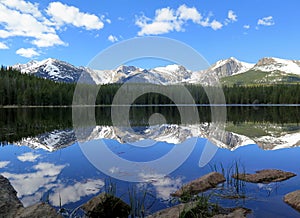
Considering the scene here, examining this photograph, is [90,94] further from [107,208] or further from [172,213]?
[172,213]

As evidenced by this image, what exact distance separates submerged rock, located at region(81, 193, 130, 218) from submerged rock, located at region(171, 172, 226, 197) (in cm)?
278

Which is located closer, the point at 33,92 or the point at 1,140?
the point at 1,140

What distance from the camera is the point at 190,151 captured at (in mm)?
22203

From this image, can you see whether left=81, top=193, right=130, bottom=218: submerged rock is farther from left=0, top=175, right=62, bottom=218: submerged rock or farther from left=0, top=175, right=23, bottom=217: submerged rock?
left=0, top=175, right=23, bottom=217: submerged rock

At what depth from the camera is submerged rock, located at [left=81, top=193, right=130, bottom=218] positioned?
9297 mm

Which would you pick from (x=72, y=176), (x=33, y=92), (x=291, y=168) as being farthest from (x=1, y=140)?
(x=33, y=92)

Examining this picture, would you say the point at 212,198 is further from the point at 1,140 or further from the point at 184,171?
the point at 1,140

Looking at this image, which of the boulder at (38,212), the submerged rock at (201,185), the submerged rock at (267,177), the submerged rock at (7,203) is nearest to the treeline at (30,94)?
the submerged rock at (7,203)

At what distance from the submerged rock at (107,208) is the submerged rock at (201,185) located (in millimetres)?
2782

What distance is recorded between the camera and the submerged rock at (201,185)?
11.7 m

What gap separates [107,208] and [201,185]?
4.70 m

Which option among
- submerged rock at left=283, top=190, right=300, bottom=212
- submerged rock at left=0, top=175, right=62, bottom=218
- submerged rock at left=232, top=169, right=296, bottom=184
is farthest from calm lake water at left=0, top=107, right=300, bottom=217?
submerged rock at left=0, top=175, right=62, bottom=218

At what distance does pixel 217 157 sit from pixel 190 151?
2948 millimetres

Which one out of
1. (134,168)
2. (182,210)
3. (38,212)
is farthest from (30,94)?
(182,210)
